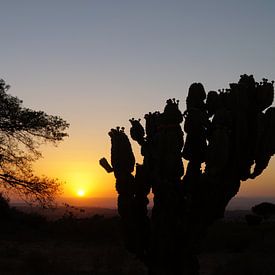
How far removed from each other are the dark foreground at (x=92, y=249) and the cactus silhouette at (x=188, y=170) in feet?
19.3

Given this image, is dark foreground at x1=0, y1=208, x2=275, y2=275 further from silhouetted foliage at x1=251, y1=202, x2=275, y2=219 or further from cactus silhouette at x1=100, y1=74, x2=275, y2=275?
silhouetted foliage at x1=251, y1=202, x2=275, y2=219

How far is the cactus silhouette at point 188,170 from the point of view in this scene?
35.3 ft

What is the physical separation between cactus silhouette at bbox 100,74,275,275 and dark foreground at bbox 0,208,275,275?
588cm

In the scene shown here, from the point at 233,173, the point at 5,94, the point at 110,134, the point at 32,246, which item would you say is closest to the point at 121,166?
the point at 110,134

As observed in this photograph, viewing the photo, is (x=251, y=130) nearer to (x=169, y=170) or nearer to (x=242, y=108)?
(x=242, y=108)

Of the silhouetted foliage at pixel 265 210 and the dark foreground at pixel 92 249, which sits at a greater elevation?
the silhouetted foliage at pixel 265 210

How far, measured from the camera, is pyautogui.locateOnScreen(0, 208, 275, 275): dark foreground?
17.4 meters

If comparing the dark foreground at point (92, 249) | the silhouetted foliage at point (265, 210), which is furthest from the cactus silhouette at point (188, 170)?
the silhouetted foliage at point (265, 210)

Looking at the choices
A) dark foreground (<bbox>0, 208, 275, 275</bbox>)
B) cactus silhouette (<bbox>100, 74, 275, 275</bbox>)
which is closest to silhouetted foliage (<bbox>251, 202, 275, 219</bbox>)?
dark foreground (<bbox>0, 208, 275, 275</bbox>)

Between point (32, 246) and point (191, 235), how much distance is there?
14.8 m

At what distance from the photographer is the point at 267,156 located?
11148 millimetres

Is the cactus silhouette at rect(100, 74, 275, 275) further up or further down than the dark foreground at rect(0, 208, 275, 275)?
further up

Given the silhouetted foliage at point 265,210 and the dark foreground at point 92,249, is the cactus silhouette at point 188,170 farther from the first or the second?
the silhouetted foliage at point 265,210

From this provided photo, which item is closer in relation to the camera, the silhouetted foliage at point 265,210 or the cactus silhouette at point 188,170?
the cactus silhouette at point 188,170
